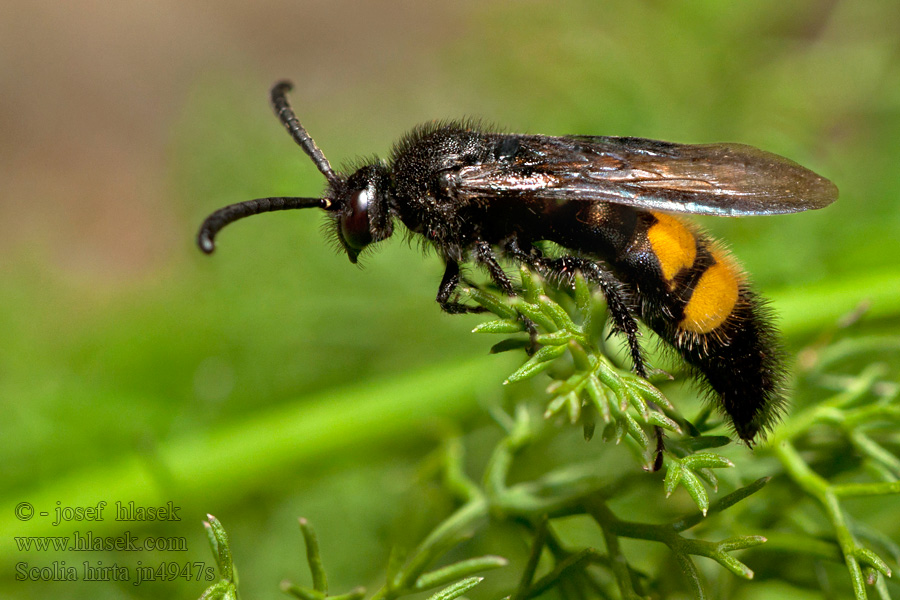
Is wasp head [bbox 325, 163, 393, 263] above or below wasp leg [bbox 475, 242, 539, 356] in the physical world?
above

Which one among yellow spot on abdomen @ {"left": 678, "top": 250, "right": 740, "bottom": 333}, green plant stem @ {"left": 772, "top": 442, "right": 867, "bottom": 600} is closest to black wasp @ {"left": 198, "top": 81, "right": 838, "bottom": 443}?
yellow spot on abdomen @ {"left": 678, "top": 250, "right": 740, "bottom": 333}

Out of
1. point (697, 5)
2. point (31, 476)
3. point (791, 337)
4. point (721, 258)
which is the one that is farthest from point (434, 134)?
point (697, 5)

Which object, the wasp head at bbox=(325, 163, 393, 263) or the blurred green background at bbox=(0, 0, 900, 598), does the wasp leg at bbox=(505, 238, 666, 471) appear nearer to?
the wasp head at bbox=(325, 163, 393, 263)

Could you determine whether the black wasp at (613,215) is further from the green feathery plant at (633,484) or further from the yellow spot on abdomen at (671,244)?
the green feathery plant at (633,484)

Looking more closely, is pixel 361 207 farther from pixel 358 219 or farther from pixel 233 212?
pixel 233 212

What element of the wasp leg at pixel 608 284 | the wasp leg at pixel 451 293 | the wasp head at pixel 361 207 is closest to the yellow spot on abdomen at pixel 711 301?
the wasp leg at pixel 608 284
